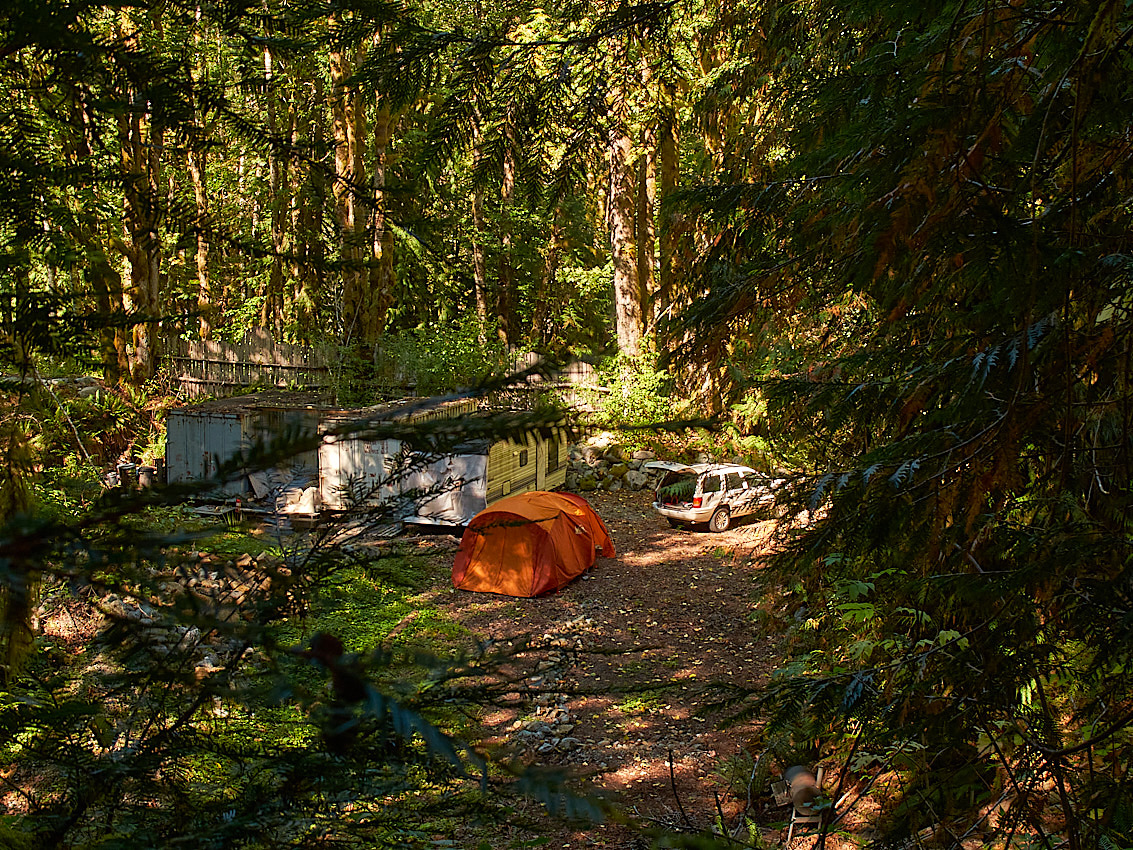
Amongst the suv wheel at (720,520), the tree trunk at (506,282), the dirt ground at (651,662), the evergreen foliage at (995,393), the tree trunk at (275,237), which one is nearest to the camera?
the evergreen foliage at (995,393)

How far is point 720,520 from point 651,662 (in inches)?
279

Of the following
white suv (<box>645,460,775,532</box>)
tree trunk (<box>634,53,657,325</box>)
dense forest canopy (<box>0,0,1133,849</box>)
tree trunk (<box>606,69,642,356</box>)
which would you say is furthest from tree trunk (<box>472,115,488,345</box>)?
dense forest canopy (<box>0,0,1133,849</box>)

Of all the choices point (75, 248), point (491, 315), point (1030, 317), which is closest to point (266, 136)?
point (75, 248)

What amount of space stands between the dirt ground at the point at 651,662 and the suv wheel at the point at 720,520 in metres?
0.26

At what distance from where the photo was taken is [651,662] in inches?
415

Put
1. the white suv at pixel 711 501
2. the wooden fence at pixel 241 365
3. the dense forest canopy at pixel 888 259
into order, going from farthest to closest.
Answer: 1. the wooden fence at pixel 241 365
2. the white suv at pixel 711 501
3. the dense forest canopy at pixel 888 259

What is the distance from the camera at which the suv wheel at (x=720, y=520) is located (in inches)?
675

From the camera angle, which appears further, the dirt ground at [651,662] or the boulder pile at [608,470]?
the boulder pile at [608,470]

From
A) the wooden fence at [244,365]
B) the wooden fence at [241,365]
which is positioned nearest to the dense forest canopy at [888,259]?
the wooden fence at [244,365]

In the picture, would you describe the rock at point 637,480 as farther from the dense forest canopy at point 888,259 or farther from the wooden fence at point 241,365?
the dense forest canopy at point 888,259

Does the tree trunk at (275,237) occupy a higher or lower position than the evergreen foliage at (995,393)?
higher

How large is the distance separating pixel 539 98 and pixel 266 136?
2107mm

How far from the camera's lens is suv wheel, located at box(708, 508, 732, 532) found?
56.3ft

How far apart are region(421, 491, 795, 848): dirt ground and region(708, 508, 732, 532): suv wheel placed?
26 cm
